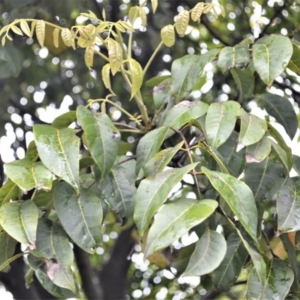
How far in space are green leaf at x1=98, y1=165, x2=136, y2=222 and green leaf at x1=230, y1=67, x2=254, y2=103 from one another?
1.12 feet

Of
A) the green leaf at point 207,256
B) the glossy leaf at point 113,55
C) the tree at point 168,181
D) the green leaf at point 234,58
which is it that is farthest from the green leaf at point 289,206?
the glossy leaf at point 113,55

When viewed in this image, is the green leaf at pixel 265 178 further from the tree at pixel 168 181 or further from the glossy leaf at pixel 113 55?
the glossy leaf at pixel 113 55

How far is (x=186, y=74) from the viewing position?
102 cm

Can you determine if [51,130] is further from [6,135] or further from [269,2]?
[269,2]

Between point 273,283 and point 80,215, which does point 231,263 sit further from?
point 80,215

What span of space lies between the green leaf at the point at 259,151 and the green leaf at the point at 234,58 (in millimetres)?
163

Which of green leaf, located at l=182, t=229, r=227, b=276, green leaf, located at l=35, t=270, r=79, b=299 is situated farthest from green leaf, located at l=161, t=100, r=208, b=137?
green leaf, located at l=35, t=270, r=79, b=299

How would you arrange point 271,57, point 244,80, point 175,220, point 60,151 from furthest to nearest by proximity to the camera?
point 244,80, point 271,57, point 60,151, point 175,220

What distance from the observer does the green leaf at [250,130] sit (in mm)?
834

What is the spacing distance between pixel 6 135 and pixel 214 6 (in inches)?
38.4

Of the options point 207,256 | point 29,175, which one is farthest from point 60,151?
point 207,256

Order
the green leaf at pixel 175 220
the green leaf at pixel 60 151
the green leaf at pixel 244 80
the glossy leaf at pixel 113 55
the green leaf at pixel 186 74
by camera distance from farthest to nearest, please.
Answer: the green leaf at pixel 244 80 → the green leaf at pixel 186 74 → the glossy leaf at pixel 113 55 → the green leaf at pixel 60 151 → the green leaf at pixel 175 220

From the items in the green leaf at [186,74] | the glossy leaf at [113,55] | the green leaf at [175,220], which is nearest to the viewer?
the green leaf at [175,220]

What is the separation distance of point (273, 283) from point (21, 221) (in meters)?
0.38
